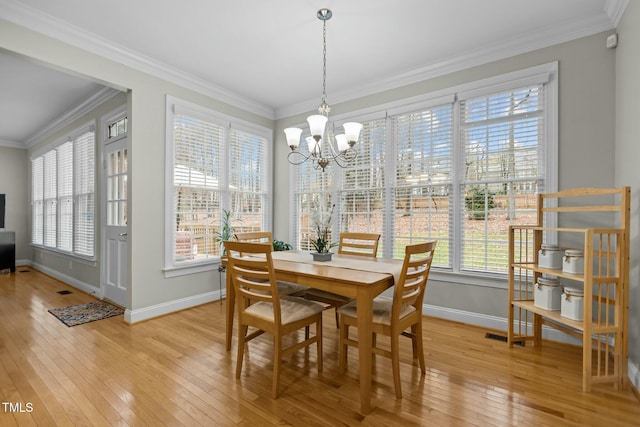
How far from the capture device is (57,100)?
15.1ft

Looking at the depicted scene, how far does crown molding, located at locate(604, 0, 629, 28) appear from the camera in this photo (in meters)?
2.40

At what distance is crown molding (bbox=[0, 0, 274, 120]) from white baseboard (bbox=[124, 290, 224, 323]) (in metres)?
2.67

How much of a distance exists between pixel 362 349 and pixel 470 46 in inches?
122

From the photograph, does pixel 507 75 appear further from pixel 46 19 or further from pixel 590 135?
pixel 46 19

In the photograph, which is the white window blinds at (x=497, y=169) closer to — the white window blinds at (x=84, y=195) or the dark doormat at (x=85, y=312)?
the dark doormat at (x=85, y=312)

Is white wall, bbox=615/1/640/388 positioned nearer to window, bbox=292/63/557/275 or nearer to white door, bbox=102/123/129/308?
window, bbox=292/63/557/275

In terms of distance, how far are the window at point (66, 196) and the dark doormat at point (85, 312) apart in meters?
0.94

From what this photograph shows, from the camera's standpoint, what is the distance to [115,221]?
415 centimetres

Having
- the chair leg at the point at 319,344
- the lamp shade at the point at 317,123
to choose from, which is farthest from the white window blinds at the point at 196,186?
the chair leg at the point at 319,344

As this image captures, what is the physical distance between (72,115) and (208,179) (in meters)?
2.87

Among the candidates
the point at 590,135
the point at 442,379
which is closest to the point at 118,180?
the point at 442,379

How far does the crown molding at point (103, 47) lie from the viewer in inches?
101

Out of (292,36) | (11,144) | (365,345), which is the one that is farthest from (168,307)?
(11,144)

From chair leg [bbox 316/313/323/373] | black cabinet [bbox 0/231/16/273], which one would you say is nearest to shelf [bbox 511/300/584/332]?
chair leg [bbox 316/313/323/373]
